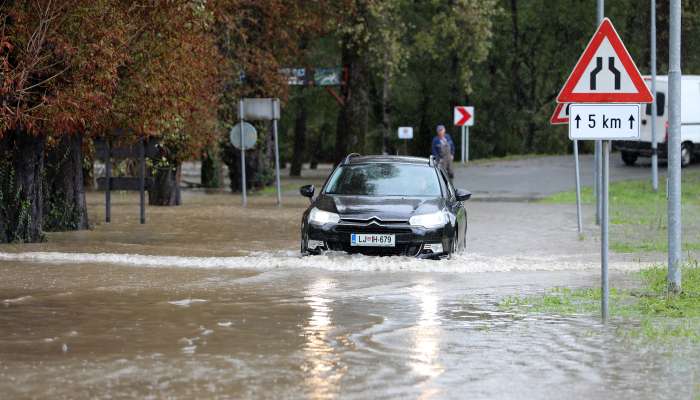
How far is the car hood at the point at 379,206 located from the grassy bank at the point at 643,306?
3183mm

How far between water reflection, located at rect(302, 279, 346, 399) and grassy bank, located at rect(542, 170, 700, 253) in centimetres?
879

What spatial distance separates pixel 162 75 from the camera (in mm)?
22375

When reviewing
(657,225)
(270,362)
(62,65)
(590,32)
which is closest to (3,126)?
(62,65)

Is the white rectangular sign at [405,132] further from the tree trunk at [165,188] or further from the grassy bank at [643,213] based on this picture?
the tree trunk at [165,188]

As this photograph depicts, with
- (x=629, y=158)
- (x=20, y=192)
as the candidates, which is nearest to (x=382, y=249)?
(x=20, y=192)

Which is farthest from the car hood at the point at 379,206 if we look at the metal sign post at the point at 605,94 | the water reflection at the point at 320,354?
the metal sign post at the point at 605,94

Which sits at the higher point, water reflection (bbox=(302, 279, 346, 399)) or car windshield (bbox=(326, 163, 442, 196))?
car windshield (bbox=(326, 163, 442, 196))

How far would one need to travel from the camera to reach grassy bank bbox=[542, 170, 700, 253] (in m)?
22.5

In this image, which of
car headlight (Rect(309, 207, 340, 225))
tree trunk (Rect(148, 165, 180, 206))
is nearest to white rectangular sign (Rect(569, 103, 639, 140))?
car headlight (Rect(309, 207, 340, 225))

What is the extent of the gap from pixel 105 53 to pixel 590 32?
167 feet

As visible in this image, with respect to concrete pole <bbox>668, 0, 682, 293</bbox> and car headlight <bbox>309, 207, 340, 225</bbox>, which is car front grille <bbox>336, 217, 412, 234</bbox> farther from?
concrete pole <bbox>668, 0, 682, 293</bbox>

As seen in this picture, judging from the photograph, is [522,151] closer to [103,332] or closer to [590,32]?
[590,32]

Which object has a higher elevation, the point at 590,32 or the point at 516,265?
the point at 590,32

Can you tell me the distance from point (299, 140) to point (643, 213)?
120 feet
